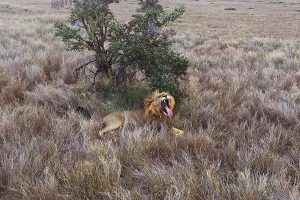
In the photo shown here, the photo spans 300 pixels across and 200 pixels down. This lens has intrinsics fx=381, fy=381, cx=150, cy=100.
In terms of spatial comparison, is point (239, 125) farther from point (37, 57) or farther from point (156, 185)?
point (37, 57)

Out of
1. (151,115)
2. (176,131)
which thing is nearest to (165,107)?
(151,115)

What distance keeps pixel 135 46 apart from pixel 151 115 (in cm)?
128

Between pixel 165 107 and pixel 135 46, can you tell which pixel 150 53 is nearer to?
pixel 135 46

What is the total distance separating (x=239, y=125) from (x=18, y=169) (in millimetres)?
2766

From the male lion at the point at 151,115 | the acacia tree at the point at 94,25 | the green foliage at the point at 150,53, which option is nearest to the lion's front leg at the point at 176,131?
the male lion at the point at 151,115

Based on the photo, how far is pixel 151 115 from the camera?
15.6 feet

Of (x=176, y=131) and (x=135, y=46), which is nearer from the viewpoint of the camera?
(x=176, y=131)

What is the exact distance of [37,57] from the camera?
8.99 meters

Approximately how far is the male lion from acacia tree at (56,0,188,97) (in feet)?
1.90

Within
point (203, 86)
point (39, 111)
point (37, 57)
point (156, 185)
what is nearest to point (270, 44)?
point (203, 86)

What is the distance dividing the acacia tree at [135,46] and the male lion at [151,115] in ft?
1.90

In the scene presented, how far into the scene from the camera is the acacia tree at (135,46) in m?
5.57

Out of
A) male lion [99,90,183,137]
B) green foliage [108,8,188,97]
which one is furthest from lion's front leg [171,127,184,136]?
green foliage [108,8,188,97]

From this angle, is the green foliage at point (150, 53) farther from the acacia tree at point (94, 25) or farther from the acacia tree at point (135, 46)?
the acacia tree at point (94, 25)
